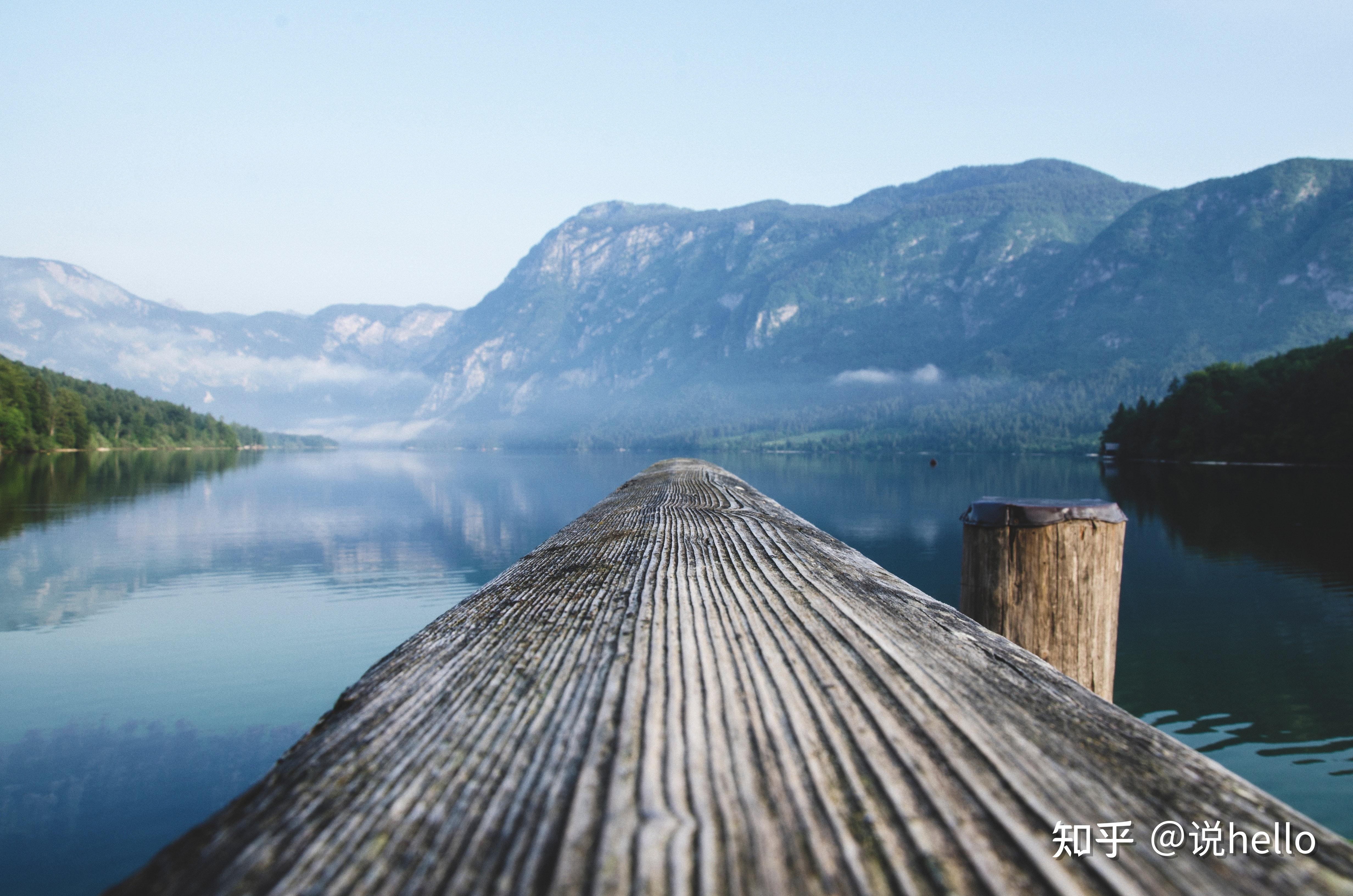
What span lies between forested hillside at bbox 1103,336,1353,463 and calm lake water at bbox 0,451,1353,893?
32.3 meters

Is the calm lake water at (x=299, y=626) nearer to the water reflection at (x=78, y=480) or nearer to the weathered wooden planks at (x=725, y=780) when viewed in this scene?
the water reflection at (x=78, y=480)

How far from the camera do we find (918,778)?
4.49 feet

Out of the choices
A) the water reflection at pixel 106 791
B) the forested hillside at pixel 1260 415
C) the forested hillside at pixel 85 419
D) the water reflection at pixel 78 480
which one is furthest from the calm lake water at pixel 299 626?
the forested hillside at pixel 85 419

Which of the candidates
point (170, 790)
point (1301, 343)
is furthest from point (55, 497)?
point (1301, 343)

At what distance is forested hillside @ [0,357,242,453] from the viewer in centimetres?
7469

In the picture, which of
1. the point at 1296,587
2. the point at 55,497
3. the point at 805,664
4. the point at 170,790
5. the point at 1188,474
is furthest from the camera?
the point at 1188,474

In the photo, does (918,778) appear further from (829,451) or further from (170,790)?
(829,451)

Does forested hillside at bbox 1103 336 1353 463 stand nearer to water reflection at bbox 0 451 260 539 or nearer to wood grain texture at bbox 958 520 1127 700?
wood grain texture at bbox 958 520 1127 700

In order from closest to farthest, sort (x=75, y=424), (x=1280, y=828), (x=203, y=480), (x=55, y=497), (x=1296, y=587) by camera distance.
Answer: (x=1280, y=828), (x=1296, y=587), (x=55, y=497), (x=203, y=480), (x=75, y=424)

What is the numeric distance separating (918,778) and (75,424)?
363 ft

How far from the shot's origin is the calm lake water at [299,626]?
645 cm

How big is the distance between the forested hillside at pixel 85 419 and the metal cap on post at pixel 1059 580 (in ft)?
306
